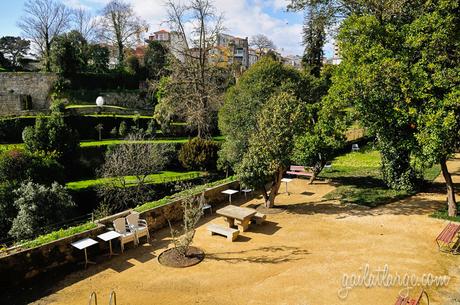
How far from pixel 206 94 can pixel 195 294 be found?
66.1 ft

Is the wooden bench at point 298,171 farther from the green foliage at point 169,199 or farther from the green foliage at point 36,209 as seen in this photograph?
the green foliage at point 36,209

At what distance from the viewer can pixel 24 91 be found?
32.7 metres

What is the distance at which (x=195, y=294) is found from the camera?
8117 mm

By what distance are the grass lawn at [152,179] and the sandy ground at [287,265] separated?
29.7ft

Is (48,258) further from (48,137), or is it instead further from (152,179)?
→ (48,137)

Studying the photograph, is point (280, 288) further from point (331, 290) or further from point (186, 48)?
point (186, 48)

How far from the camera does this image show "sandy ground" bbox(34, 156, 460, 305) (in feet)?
25.9

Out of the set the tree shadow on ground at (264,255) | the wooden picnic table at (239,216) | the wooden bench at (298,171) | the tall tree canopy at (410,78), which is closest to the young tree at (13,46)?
the wooden bench at (298,171)

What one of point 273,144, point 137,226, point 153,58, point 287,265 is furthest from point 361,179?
point 153,58

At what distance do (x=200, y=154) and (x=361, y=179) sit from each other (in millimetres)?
9369

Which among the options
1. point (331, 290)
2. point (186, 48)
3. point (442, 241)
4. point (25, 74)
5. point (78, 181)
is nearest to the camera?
point (331, 290)

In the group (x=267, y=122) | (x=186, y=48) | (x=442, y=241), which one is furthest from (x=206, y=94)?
(x=442, y=241)

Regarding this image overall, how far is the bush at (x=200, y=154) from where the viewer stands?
68.9 ft

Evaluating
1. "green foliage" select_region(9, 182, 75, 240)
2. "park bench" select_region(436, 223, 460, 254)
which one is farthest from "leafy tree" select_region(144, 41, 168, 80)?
"park bench" select_region(436, 223, 460, 254)
